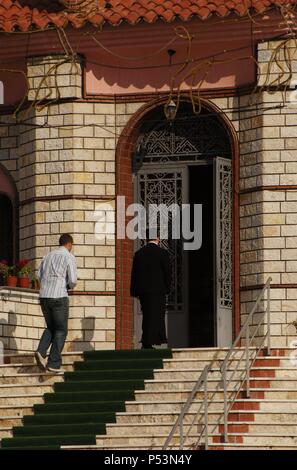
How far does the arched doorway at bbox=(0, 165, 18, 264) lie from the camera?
3631 centimetres

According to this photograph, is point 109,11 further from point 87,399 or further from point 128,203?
point 87,399

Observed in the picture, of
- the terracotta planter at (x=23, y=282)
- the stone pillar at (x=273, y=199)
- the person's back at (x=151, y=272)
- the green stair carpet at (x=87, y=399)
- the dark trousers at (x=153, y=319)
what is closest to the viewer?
the green stair carpet at (x=87, y=399)

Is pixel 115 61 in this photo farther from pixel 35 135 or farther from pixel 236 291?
pixel 236 291

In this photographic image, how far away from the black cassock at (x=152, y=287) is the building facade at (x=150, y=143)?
5.60 ft

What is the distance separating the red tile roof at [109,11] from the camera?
3412 centimetres

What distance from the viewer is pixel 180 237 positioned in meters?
35.6

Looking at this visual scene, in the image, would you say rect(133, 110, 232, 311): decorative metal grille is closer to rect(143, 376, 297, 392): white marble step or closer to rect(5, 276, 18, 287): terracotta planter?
rect(5, 276, 18, 287): terracotta planter

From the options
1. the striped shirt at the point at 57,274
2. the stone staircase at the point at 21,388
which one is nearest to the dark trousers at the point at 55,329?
the striped shirt at the point at 57,274

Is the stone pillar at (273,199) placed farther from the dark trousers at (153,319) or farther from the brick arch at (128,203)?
the dark trousers at (153,319)

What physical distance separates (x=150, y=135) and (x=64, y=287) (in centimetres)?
493

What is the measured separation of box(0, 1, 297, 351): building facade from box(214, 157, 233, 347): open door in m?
0.02

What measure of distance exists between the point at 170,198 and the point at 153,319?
10.5ft

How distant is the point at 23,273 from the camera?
34.5 m

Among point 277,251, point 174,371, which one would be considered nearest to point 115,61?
point 277,251
